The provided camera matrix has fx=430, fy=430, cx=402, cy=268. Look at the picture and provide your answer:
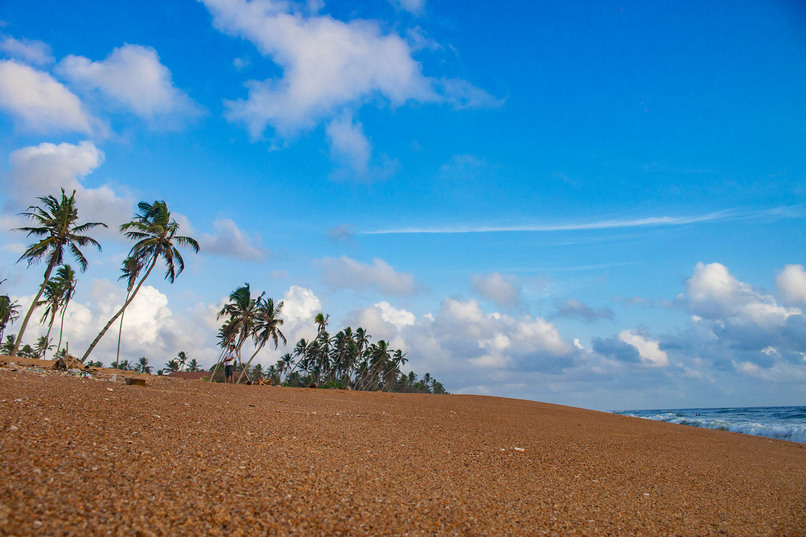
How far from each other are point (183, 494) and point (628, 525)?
5.55 meters

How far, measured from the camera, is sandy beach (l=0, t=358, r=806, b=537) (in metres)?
4.04

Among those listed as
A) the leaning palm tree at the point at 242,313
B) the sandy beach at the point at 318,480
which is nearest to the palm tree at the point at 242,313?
the leaning palm tree at the point at 242,313

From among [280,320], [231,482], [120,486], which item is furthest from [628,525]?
[280,320]

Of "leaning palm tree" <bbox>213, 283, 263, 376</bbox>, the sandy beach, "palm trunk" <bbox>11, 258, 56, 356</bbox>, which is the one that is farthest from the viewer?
"leaning palm tree" <bbox>213, 283, 263, 376</bbox>

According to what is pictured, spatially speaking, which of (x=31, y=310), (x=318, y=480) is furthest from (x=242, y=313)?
(x=318, y=480)

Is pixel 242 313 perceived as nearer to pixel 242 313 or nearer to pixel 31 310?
pixel 242 313

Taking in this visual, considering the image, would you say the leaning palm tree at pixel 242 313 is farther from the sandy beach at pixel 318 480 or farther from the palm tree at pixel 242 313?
the sandy beach at pixel 318 480

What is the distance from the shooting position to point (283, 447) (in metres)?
6.93

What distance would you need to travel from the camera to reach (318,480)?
5.59 metres

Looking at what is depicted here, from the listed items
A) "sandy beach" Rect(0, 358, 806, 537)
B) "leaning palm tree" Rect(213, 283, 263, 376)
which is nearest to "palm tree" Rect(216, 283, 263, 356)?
"leaning palm tree" Rect(213, 283, 263, 376)

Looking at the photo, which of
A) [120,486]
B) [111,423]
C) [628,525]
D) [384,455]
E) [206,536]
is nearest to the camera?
[206,536]

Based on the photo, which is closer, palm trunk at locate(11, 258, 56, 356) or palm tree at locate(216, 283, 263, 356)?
palm trunk at locate(11, 258, 56, 356)

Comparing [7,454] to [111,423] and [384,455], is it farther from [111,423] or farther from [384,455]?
[384,455]

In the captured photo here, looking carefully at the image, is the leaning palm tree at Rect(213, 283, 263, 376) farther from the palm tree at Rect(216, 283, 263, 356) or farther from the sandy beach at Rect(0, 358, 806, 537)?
the sandy beach at Rect(0, 358, 806, 537)
